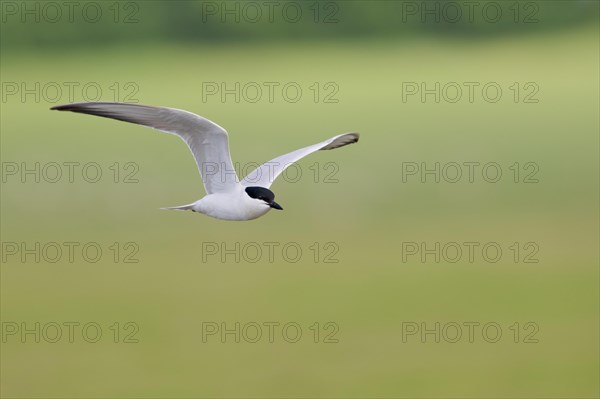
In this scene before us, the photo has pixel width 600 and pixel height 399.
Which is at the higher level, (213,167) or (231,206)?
(213,167)

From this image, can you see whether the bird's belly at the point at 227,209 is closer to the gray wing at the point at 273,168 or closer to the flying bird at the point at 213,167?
the flying bird at the point at 213,167

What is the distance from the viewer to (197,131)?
3059 millimetres

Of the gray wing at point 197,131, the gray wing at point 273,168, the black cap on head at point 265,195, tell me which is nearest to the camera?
the gray wing at point 197,131

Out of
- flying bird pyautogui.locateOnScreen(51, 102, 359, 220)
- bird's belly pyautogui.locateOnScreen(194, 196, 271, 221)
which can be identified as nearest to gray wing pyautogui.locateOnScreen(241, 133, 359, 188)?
flying bird pyautogui.locateOnScreen(51, 102, 359, 220)

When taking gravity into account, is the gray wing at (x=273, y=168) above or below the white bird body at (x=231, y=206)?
above

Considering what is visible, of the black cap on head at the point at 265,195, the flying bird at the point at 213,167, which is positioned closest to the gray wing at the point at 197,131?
the flying bird at the point at 213,167

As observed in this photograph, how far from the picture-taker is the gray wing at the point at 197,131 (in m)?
2.90

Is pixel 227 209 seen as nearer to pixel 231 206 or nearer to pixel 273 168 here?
pixel 231 206

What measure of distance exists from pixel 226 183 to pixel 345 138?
685 millimetres

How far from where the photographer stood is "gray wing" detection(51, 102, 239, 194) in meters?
2.90

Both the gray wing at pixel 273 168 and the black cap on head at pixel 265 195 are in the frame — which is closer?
the black cap on head at pixel 265 195

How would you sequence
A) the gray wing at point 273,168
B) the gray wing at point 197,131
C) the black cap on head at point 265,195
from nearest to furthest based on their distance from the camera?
1. the gray wing at point 197,131
2. the black cap on head at point 265,195
3. the gray wing at point 273,168

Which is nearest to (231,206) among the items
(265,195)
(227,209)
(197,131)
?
(227,209)

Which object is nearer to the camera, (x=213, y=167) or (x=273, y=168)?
(x=213, y=167)
